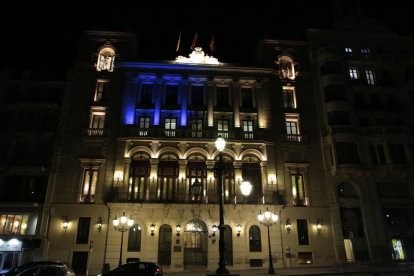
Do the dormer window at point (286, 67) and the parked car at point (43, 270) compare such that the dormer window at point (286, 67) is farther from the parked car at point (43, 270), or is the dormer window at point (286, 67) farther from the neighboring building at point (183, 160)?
the parked car at point (43, 270)

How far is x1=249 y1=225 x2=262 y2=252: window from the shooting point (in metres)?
30.1

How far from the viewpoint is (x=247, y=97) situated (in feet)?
120

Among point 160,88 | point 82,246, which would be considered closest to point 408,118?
point 160,88

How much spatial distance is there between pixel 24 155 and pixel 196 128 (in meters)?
18.4

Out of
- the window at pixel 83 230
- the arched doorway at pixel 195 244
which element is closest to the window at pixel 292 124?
the arched doorway at pixel 195 244

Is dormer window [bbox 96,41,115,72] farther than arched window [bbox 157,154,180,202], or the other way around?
dormer window [bbox 96,41,115,72]

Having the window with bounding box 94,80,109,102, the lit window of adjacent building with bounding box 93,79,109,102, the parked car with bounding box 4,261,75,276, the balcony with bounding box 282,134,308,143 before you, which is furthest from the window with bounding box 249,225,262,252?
the lit window of adjacent building with bounding box 93,79,109,102

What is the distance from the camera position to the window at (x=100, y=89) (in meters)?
34.9

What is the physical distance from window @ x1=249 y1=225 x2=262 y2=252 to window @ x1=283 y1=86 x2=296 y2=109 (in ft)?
49.3

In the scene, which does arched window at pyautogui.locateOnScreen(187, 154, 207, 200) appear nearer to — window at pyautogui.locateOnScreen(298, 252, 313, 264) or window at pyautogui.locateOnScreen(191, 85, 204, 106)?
window at pyautogui.locateOnScreen(191, 85, 204, 106)

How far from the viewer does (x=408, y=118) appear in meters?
36.4

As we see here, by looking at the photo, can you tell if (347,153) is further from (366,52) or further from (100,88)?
(100,88)

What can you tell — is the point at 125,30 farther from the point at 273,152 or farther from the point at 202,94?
the point at 273,152

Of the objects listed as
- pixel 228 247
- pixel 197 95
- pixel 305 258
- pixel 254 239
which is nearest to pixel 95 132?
pixel 197 95
